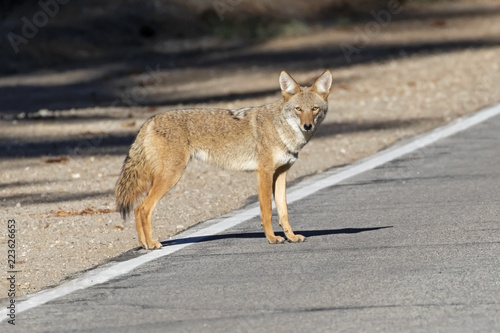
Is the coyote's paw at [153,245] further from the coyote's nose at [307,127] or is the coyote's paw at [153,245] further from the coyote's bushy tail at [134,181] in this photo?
the coyote's nose at [307,127]

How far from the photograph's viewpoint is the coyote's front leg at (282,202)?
8.85 meters

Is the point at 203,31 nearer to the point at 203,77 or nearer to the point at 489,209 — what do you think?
the point at 203,77

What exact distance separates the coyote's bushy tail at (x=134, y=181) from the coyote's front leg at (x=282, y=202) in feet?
3.54

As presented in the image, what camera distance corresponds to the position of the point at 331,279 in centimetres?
736

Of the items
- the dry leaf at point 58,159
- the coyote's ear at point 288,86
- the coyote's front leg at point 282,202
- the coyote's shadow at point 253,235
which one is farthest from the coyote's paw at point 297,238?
the dry leaf at point 58,159

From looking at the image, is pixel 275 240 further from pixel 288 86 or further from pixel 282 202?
pixel 288 86

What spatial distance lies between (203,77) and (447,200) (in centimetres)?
1472

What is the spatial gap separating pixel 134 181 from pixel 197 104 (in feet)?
38.0

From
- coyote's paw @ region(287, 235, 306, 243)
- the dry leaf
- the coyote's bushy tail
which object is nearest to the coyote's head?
coyote's paw @ region(287, 235, 306, 243)

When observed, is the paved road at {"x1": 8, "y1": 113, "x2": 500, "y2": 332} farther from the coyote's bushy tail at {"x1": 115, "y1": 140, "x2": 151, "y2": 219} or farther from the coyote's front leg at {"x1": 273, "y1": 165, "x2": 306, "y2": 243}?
the coyote's bushy tail at {"x1": 115, "y1": 140, "x2": 151, "y2": 219}

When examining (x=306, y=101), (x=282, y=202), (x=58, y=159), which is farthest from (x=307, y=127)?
(x=58, y=159)

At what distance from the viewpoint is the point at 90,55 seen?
94.9 feet

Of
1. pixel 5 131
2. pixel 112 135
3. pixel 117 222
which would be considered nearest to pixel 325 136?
pixel 112 135

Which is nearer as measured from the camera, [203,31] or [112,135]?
[112,135]
